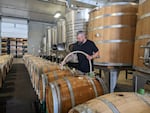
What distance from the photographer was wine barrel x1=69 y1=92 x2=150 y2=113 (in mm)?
1074

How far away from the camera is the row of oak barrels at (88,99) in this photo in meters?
1.10

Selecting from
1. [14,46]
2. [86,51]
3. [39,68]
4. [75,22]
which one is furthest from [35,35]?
[86,51]

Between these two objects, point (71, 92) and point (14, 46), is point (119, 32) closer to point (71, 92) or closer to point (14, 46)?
point (71, 92)

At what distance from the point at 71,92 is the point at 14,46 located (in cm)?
1528

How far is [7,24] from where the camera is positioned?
632 inches

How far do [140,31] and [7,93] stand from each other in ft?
12.4

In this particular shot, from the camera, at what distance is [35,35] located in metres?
17.5

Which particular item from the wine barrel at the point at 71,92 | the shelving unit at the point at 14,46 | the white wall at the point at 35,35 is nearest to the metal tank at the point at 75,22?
the wine barrel at the point at 71,92

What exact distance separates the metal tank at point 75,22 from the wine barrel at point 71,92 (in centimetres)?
290

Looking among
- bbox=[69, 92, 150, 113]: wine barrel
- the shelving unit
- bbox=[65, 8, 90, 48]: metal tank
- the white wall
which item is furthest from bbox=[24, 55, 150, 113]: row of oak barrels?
the white wall

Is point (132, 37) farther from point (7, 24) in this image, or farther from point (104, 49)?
point (7, 24)

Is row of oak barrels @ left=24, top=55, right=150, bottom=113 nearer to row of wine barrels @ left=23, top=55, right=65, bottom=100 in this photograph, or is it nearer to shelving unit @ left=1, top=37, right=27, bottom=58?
row of wine barrels @ left=23, top=55, right=65, bottom=100

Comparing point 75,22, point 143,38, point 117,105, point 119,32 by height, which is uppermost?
point 75,22

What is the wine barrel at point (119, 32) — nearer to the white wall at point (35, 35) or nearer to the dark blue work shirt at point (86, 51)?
the dark blue work shirt at point (86, 51)
